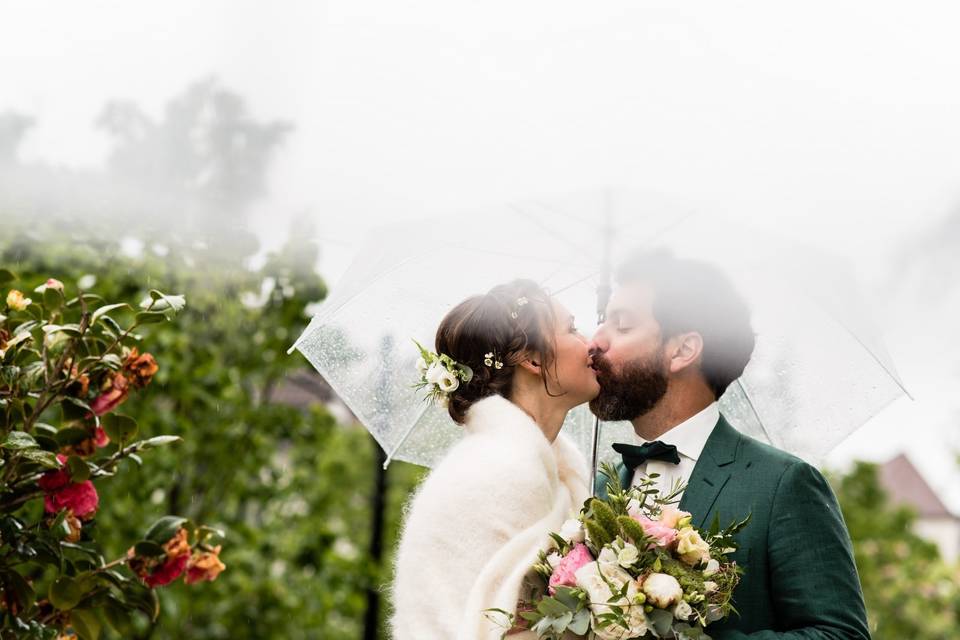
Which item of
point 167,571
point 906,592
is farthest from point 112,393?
point 906,592

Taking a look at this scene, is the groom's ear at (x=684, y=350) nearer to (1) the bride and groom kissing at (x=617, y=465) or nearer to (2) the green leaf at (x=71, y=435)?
(1) the bride and groom kissing at (x=617, y=465)

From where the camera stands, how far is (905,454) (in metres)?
44.4

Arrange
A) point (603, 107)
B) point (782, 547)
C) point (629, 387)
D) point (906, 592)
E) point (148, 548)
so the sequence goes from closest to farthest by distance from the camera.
A: point (782, 547), point (629, 387), point (148, 548), point (603, 107), point (906, 592)

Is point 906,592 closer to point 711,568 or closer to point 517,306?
point 517,306

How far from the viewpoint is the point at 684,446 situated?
7.52ft

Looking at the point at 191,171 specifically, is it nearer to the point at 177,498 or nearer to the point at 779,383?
the point at 177,498

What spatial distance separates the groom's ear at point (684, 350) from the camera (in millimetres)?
2334

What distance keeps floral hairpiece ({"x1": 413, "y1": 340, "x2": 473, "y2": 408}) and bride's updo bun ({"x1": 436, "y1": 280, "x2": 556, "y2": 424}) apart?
0.7 inches

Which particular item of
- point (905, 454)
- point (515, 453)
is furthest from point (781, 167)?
point (905, 454)

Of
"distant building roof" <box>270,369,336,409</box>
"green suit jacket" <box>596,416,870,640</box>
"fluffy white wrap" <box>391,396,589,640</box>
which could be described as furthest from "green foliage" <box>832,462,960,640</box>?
"fluffy white wrap" <box>391,396,589,640</box>

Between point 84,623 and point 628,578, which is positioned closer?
point 628,578

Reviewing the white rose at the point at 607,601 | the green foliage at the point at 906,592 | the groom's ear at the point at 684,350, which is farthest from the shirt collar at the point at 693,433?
the green foliage at the point at 906,592

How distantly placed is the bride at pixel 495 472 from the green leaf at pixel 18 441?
773 mm

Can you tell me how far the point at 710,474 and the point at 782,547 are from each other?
215mm
